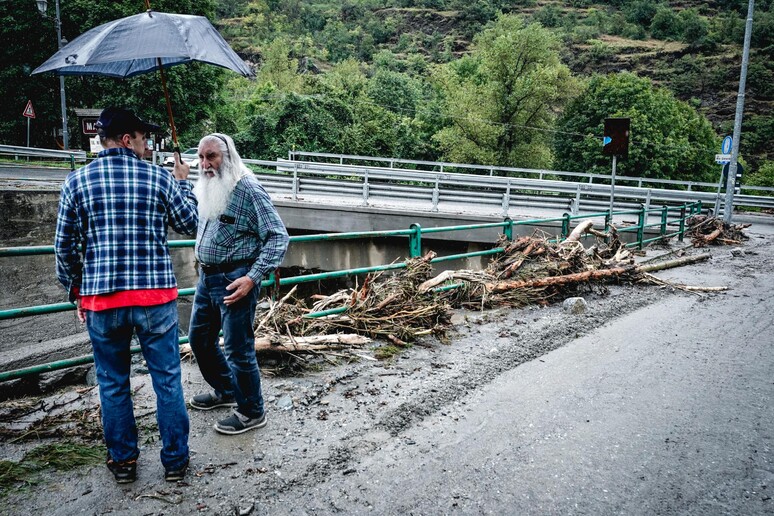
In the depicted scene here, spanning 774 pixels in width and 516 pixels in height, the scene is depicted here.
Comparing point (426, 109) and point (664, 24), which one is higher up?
point (664, 24)

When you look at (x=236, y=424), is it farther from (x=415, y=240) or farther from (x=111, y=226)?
(x=415, y=240)

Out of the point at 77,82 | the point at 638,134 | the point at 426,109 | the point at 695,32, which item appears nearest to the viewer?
the point at 77,82

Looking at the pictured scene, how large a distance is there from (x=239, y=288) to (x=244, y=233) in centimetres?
36

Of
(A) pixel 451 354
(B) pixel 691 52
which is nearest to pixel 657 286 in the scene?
(A) pixel 451 354

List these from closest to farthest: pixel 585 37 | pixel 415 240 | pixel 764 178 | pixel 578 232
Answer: pixel 415 240
pixel 578 232
pixel 764 178
pixel 585 37

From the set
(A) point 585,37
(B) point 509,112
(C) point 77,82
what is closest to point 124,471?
(B) point 509,112

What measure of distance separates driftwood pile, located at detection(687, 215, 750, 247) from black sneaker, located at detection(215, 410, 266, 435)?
48.3ft

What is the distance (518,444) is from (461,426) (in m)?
0.43

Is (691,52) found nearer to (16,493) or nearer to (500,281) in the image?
(500,281)

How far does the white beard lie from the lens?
10.4ft

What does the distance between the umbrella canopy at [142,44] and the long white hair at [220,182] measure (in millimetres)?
625

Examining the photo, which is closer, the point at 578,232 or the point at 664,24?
the point at 578,232

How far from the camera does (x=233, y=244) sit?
3219mm

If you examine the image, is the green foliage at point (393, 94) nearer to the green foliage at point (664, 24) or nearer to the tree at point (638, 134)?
the tree at point (638, 134)
